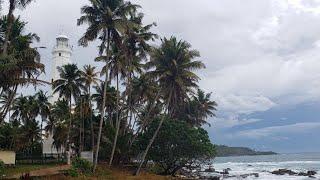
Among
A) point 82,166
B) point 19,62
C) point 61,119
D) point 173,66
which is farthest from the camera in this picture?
point 61,119

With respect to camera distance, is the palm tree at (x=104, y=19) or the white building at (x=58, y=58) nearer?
the palm tree at (x=104, y=19)

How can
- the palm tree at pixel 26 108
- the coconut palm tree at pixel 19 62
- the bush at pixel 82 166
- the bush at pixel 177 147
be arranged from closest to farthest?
the coconut palm tree at pixel 19 62 < the bush at pixel 82 166 < the bush at pixel 177 147 < the palm tree at pixel 26 108

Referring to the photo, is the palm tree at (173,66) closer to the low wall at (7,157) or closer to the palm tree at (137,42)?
the palm tree at (137,42)

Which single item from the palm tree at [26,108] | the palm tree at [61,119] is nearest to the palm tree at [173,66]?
the palm tree at [61,119]

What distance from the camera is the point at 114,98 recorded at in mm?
57531

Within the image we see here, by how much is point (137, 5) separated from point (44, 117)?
2785 centimetres

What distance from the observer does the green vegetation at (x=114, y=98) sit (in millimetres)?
38969

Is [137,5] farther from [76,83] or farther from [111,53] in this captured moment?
[76,83]

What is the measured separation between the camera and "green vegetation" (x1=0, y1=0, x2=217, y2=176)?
39.0 metres

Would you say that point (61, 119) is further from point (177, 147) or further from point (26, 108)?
point (177, 147)

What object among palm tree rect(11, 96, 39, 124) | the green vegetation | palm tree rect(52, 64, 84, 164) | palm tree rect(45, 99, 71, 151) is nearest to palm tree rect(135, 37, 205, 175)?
the green vegetation

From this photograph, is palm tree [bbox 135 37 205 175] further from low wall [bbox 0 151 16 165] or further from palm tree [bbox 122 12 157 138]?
low wall [bbox 0 151 16 165]

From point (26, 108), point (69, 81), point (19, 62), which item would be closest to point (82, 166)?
point (19, 62)

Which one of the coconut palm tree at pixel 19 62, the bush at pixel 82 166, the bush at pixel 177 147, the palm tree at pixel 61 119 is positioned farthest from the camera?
the palm tree at pixel 61 119
